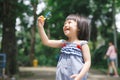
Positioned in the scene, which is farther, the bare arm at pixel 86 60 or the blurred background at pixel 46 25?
the blurred background at pixel 46 25

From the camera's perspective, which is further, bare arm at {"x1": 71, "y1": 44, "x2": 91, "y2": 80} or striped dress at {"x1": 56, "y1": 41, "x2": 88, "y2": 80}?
striped dress at {"x1": 56, "y1": 41, "x2": 88, "y2": 80}

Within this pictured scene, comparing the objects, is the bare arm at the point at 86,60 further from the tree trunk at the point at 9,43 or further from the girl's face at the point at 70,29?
the tree trunk at the point at 9,43

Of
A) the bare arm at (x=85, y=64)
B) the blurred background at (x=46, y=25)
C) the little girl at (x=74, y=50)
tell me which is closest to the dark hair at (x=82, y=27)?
the little girl at (x=74, y=50)

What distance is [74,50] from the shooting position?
16.4 ft

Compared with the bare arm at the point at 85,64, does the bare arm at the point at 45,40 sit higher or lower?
higher

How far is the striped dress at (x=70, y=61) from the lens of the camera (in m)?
4.93

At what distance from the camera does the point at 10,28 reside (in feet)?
58.6

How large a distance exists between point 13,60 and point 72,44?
1349 centimetres

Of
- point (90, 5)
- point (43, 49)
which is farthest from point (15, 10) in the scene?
point (43, 49)

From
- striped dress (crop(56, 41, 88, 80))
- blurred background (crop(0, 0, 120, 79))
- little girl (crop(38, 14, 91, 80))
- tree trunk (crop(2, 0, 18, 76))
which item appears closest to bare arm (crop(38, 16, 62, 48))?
little girl (crop(38, 14, 91, 80))

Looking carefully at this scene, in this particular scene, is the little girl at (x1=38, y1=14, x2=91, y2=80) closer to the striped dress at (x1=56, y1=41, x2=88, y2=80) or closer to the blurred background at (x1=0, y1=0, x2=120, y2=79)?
the striped dress at (x1=56, y1=41, x2=88, y2=80)

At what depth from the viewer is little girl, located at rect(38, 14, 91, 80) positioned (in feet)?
16.2

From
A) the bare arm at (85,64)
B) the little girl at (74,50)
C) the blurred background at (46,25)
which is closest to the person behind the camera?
the bare arm at (85,64)

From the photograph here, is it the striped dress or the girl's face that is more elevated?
the girl's face
